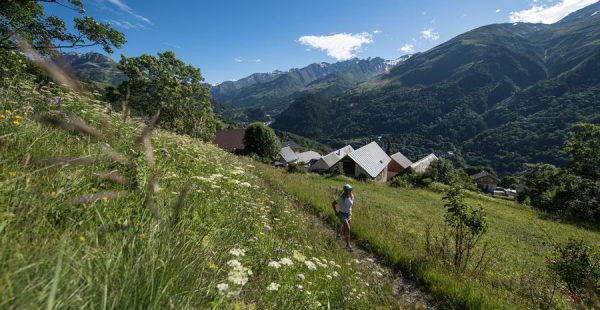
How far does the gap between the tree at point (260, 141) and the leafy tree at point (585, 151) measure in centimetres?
4396

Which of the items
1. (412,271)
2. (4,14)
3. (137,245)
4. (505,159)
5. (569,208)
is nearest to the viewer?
(137,245)

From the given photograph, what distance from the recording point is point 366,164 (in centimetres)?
6519

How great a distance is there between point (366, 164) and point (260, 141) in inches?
874

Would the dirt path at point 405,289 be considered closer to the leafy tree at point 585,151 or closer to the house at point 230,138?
the leafy tree at point 585,151

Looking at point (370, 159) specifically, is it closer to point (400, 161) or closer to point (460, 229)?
point (400, 161)

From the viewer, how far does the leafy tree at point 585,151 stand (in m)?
40.6

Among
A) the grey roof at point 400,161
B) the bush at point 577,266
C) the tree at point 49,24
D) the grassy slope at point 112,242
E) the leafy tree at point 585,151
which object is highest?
the tree at point 49,24

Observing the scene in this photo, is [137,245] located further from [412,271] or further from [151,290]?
[412,271]

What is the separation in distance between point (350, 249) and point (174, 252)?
9294 mm

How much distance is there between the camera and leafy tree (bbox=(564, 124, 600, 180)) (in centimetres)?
4062

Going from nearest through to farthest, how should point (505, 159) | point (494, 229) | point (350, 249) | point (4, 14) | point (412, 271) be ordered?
1. point (412, 271)
2. point (350, 249)
3. point (4, 14)
4. point (494, 229)
5. point (505, 159)

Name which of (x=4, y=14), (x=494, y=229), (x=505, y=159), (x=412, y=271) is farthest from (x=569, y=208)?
(x=505, y=159)

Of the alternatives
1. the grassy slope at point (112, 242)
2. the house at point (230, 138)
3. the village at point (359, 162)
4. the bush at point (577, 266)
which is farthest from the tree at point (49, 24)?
the house at point (230, 138)

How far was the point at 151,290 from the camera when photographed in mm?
1479
